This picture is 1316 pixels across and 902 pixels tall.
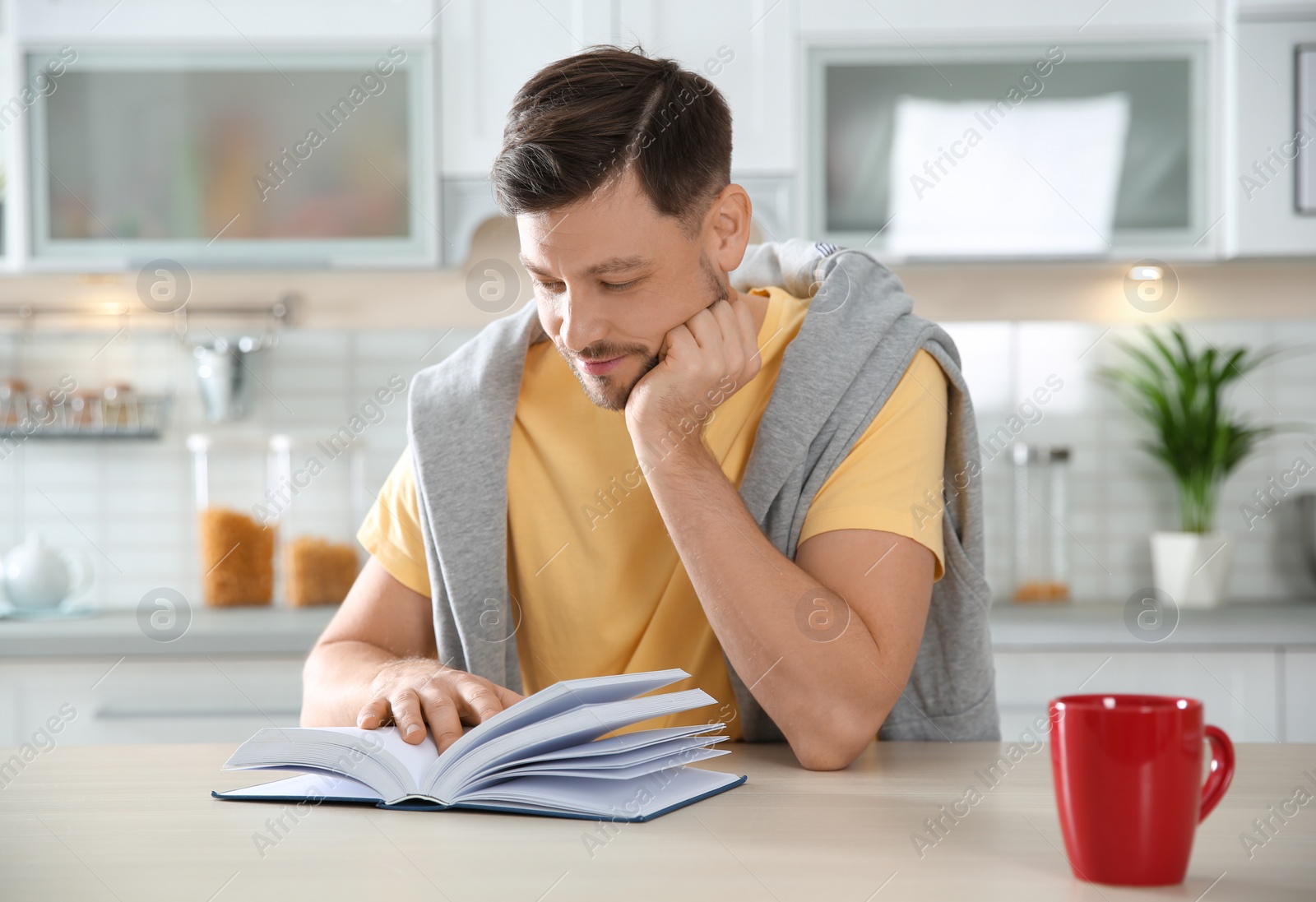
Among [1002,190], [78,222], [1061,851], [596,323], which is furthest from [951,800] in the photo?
[78,222]

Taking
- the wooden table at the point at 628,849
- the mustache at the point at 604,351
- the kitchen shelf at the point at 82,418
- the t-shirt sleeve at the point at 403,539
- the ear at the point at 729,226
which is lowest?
the wooden table at the point at 628,849

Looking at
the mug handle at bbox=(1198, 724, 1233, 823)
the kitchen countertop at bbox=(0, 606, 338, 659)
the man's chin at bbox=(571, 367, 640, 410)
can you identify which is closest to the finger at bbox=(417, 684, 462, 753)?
the man's chin at bbox=(571, 367, 640, 410)

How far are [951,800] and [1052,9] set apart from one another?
6.22 feet

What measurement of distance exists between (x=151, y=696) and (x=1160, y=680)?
1.78 metres

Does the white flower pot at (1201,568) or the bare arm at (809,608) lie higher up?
the bare arm at (809,608)

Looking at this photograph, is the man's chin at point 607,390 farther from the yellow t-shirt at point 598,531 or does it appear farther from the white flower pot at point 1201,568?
the white flower pot at point 1201,568

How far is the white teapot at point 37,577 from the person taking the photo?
85.6 inches

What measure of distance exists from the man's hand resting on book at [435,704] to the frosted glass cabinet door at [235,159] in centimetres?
151

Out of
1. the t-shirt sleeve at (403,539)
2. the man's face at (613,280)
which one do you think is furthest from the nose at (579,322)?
the t-shirt sleeve at (403,539)

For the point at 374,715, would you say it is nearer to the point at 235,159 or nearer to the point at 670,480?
the point at 670,480

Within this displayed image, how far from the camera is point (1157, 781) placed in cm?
56

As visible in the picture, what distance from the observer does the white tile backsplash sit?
8.03ft

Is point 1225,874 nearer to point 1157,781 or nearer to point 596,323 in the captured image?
point 1157,781

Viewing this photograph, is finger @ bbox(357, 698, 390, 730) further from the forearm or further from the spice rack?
the spice rack
